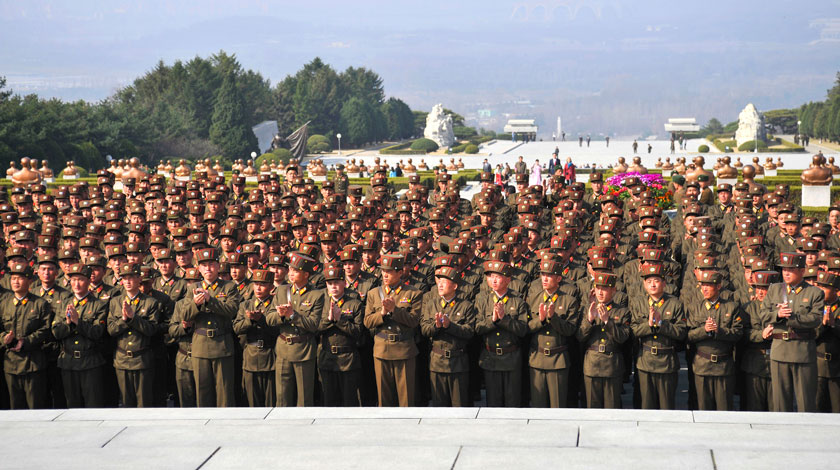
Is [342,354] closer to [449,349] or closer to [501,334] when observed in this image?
[449,349]

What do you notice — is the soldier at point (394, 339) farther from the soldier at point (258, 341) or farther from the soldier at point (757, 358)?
the soldier at point (757, 358)

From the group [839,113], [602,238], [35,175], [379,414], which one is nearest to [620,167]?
[35,175]

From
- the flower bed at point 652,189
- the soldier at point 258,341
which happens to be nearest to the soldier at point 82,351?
the soldier at point 258,341

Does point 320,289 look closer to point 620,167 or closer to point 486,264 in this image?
point 486,264

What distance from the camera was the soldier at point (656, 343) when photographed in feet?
30.9

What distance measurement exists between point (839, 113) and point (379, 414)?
269ft

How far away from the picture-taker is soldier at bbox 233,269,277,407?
9.74 m

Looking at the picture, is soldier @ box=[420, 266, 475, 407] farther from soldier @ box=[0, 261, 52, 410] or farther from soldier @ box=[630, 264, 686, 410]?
soldier @ box=[0, 261, 52, 410]

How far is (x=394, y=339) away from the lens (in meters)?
9.71

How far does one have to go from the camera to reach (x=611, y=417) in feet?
27.3

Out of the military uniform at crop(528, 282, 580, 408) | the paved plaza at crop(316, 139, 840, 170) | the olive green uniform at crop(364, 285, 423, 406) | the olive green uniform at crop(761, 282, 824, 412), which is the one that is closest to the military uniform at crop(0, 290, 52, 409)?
the olive green uniform at crop(364, 285, 423, 406)

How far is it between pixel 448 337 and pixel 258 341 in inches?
76.5

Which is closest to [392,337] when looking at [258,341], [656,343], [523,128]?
[258,341]

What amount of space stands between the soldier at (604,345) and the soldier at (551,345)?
188mm
